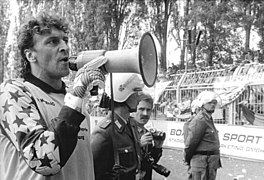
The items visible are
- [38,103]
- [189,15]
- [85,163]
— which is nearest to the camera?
[38,103]

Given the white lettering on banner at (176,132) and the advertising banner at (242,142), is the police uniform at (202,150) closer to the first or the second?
the advertising banner at (242,142)

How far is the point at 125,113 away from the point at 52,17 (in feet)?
3.96

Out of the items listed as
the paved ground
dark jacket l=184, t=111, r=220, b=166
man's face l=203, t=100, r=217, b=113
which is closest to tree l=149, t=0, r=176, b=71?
the paved ground

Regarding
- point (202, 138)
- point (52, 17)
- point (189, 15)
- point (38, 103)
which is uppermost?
point (189, 15)

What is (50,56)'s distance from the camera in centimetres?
214

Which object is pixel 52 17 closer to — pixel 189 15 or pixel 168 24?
pixel 189 15

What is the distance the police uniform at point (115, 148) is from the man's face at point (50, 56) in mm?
801

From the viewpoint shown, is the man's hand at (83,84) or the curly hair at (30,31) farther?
the curly hair at (30,31)

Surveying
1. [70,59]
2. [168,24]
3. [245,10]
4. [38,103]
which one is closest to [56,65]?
[70,59]

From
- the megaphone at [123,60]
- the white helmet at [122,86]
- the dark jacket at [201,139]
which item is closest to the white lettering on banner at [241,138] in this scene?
the dark jacket at [201,139]

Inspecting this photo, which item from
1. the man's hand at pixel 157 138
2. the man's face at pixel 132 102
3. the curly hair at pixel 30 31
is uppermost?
the curly hair at pixel 30 31

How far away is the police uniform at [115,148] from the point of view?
286 centimetres

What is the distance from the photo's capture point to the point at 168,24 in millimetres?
34656

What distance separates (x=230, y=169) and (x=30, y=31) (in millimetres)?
7616
